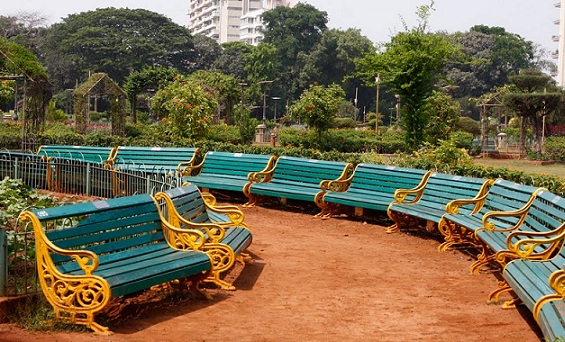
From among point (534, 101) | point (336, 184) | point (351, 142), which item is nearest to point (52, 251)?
point (336, 184)

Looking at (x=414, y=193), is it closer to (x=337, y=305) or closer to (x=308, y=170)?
(x=308, y=170)

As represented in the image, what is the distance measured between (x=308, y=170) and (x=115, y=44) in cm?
7578

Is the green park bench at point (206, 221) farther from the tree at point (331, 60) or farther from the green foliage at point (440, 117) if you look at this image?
the tree at point (331, 60)

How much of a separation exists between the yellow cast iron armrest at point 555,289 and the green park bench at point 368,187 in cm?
580

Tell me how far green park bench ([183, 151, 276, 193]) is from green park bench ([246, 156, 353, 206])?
17cm

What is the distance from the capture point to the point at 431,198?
11.8 m

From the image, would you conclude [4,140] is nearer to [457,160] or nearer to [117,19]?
[457,160]

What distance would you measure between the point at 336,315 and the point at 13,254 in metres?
2.87

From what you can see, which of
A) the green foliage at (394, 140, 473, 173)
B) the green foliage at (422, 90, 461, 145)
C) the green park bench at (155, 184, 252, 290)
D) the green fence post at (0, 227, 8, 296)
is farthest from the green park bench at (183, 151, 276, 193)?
the green foliage at (422, 90, 461, 145)

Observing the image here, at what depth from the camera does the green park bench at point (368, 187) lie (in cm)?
1227

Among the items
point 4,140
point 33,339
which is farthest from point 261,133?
point 33,339

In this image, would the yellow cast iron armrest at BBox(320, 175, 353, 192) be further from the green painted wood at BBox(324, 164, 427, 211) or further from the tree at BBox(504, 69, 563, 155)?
the tree at BBox(504, 69, 563, 155)

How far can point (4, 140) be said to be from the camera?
2233 centimetres

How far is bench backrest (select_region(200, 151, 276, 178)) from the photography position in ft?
47.4
